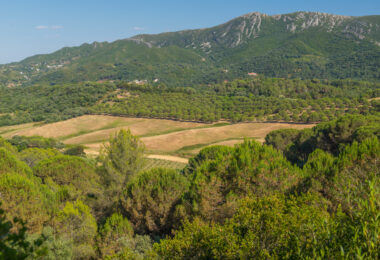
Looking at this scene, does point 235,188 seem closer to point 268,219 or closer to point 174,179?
point 174,179

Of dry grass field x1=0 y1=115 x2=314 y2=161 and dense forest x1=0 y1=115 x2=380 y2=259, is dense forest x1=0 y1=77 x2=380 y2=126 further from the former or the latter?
dense forest x1=0 y1=115 x2=380 y2=259

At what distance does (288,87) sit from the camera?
18900cm

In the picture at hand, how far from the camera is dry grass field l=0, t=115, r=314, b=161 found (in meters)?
86.4

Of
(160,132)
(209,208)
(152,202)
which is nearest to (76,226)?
(152,202)

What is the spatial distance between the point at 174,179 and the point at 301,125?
84884mm

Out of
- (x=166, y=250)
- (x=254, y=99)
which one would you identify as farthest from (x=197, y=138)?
(x=166, y=250)

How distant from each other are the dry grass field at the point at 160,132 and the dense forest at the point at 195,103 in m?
7.66

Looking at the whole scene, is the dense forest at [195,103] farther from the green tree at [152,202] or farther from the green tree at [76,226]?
the green tree at [76,226]

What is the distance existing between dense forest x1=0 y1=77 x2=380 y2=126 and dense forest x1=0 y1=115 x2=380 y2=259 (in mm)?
87063

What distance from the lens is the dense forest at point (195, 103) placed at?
117 m

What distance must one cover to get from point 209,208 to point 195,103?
126m

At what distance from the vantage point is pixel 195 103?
145625 mm

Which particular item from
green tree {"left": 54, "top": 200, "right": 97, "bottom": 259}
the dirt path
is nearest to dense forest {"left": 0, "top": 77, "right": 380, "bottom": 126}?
the dirt path

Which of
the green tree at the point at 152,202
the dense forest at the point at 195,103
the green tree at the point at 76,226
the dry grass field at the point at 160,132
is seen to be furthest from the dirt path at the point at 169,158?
the green tree at the point at 76,226
